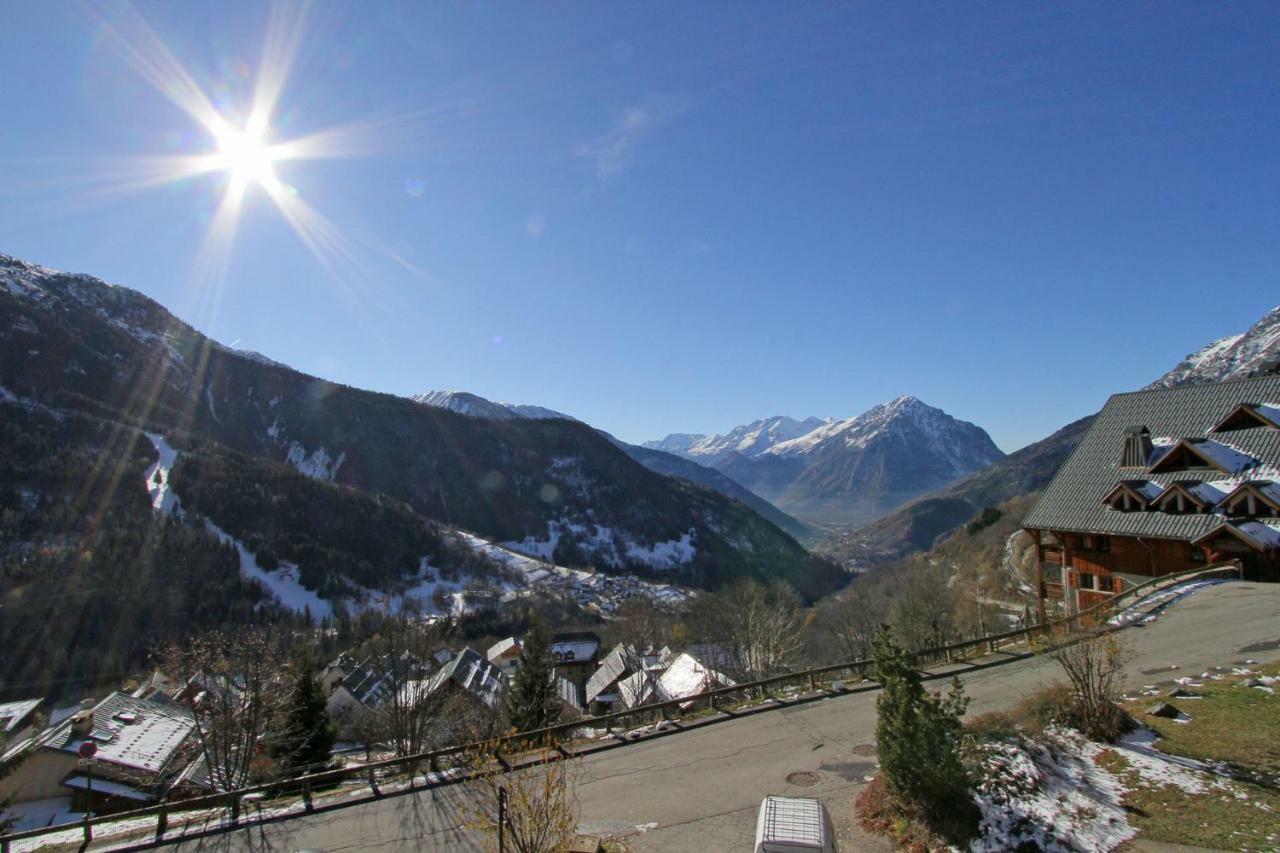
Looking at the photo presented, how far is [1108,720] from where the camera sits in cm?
1179

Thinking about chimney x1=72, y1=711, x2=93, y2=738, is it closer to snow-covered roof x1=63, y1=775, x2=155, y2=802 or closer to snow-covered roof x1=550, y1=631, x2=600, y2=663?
snow-covered roof x1=63, y1=775, x2=155, y2=802

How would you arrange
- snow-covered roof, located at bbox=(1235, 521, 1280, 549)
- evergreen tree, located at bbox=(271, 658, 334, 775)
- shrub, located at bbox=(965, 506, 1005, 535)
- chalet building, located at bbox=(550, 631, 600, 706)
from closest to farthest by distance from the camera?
snow-covered roof, located at bbox=(1235, 521, 1280, 549), evergreen tree, located at bbox=(271, 658, 334, 775), chalet building, located at bbox=(550, 631, 600, 706), shrub, located at bbox=(965, 506, 1005, 535)

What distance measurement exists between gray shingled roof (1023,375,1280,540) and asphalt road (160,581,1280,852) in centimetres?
483

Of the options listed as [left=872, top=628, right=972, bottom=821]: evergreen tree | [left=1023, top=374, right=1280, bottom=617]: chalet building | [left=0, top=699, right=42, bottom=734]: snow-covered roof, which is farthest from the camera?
[left=0, top=699, right=42, bottom=734]: snow-covered roof

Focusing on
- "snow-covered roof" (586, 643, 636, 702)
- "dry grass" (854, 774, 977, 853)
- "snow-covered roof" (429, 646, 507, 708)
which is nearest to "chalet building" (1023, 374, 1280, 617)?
"dry grass" (854, 774, 977, 853)

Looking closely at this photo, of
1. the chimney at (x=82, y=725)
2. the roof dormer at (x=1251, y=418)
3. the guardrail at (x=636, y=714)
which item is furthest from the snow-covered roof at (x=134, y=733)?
the roof dormer at (x=1251, y=418)

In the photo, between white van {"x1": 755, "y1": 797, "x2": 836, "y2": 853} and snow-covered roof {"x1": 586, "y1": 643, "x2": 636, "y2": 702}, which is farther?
snow-covered roof {"x1": 586, "y1": 643, "x2": 636, "y2": 702}

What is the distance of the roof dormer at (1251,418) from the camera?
23.1 m

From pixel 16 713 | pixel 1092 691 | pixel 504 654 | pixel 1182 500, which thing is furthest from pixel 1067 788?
pixel 504 654

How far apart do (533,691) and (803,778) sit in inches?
1038

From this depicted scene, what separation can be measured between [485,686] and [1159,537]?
173 ft

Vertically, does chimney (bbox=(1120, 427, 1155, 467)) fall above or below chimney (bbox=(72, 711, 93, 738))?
above

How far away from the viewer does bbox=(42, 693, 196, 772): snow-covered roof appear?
44.1 meters

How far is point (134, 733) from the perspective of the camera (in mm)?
48500
